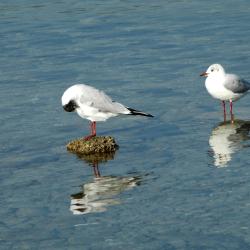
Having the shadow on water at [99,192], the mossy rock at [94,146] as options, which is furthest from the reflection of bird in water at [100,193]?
the mossy rock at [94,146]

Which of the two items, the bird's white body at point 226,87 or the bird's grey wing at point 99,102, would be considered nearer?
the bird's grey wing at point 99,102

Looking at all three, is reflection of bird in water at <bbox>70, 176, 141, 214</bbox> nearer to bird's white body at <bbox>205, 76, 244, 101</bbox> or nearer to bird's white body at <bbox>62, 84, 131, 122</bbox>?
bird's white body at <bbox>62, 84, 131, 122</bbox>

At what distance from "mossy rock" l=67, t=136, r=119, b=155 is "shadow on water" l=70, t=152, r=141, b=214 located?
723mm

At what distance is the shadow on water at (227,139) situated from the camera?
15.0m

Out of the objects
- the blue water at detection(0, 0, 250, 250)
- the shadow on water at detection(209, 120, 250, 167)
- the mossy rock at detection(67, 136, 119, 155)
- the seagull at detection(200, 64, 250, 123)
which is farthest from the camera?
the seagull at detection(200, 64, 250, 123)

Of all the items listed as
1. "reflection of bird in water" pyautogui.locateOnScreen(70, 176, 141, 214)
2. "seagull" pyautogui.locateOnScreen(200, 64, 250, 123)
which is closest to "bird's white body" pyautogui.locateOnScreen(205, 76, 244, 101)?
"seagull" pyautogui.locateOnScreen(200, 64, 250, 123)

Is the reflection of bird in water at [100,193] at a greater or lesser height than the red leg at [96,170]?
lesser

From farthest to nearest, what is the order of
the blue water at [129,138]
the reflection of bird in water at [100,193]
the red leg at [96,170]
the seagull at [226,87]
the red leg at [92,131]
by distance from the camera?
1. the seagull at [226,87]
2. the red leg at [92,131]
3. the red leg at [96,170]
4. the reflection of bird in water at [100,193]
5. the blue water at [129,138]

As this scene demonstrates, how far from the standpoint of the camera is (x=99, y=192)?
1347 centimetres

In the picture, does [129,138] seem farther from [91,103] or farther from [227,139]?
[227,139]

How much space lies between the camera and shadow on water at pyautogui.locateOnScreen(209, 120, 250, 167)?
49.1 ft

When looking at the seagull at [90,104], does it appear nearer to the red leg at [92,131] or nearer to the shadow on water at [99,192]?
the red leg at [92,131]

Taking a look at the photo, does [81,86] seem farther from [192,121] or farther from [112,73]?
[112,73]

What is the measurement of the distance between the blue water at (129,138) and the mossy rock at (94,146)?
184 millimetres
